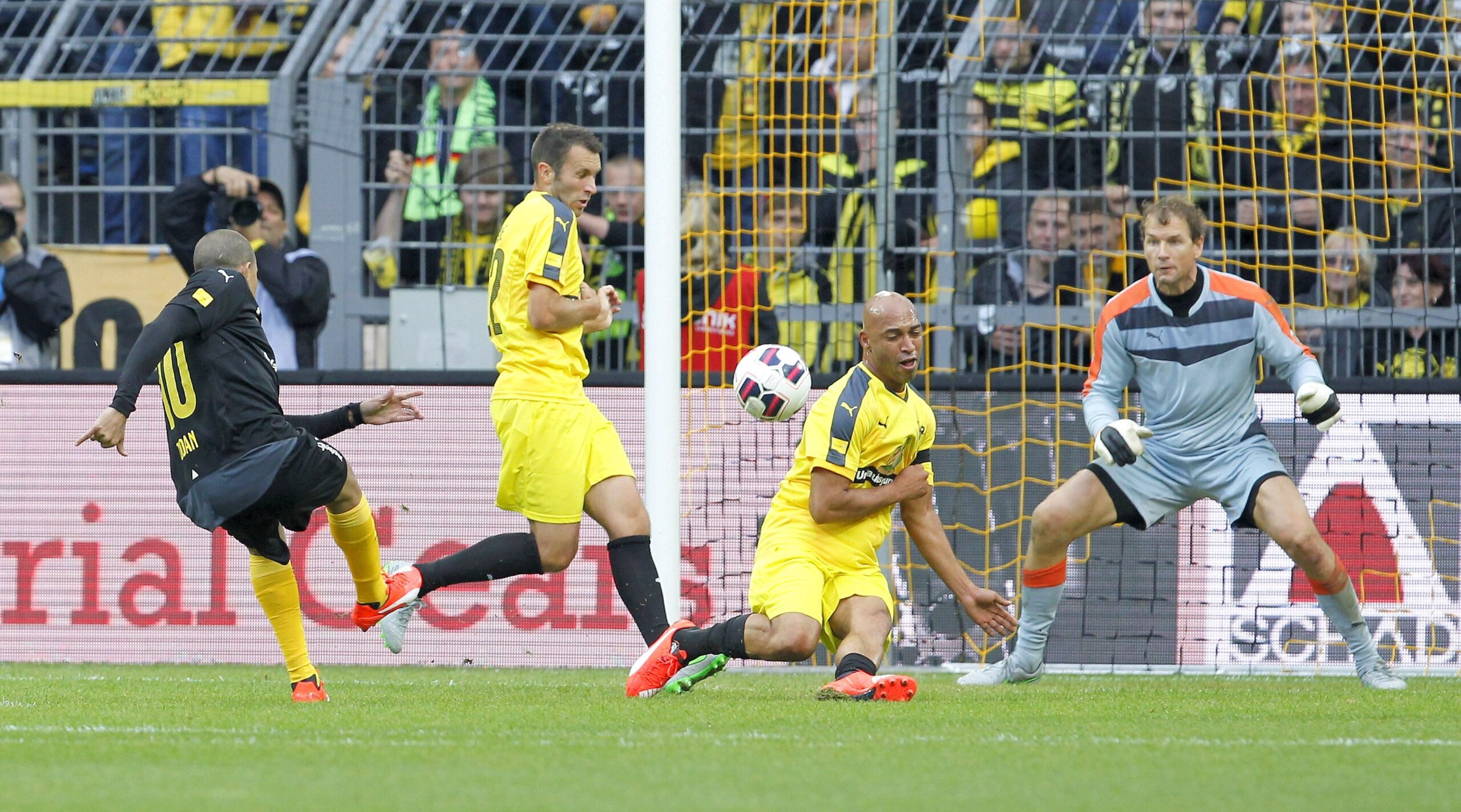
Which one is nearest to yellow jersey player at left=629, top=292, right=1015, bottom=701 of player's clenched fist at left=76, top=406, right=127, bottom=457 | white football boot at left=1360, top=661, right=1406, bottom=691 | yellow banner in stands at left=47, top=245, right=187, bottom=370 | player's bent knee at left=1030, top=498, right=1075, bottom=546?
player's bent knee at left=1030, top=498, right=1075, bottom=546

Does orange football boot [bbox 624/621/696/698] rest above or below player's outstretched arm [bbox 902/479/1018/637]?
below

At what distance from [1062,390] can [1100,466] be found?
1559mm

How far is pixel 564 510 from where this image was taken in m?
6.73

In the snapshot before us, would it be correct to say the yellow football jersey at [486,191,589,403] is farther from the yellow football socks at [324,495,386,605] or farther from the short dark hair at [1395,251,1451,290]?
the short dark hair at [1395,251,1451,290]

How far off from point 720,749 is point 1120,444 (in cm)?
226

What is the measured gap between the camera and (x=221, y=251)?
623cm

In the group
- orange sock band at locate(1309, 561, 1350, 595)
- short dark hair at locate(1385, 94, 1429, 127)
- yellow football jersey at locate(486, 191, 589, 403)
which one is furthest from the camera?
short dark hair at locate(1385, 94, 1429, 127)

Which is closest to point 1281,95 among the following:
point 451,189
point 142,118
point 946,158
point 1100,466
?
point 946,158

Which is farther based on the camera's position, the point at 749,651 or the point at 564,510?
the point at 564,510

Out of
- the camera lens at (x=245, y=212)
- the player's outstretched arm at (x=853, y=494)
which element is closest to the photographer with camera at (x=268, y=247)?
the camera lens at (x=245, y=212)

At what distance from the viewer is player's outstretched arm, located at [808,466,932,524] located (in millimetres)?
→ 6379

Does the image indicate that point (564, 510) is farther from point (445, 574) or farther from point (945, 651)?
point (945, 651)

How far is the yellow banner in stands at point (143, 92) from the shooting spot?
979cm

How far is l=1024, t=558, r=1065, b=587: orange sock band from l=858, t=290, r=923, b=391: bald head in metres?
1.06
